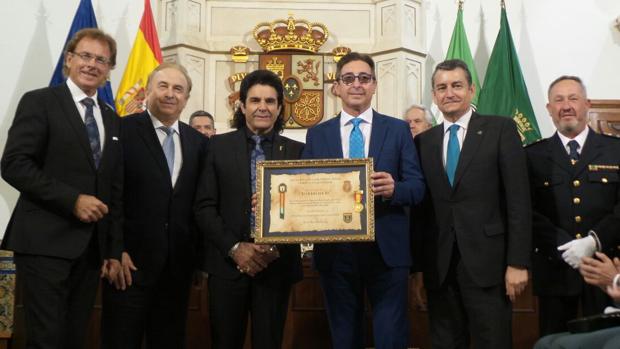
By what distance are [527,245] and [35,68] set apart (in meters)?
6.05

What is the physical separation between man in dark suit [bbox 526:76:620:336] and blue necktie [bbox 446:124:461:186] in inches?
21.7

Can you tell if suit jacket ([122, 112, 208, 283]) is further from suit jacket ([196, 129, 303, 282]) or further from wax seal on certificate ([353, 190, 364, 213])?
wax seal on certificate ([353, 190, 364, 213])

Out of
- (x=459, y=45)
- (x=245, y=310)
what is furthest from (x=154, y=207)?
(x=459, y=45)

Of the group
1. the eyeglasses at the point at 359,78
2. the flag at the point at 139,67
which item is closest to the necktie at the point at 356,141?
the eyeglasses at the point at 359,78

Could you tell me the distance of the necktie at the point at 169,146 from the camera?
3.20m

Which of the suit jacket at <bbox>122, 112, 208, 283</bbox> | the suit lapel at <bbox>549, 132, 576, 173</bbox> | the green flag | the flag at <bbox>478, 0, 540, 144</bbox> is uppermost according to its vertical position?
the green flag

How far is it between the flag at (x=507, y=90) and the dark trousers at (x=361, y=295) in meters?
4.31

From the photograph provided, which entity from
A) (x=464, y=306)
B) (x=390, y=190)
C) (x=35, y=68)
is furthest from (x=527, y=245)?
(x=35, y=68)

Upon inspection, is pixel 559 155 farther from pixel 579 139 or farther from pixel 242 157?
pixel 242 157

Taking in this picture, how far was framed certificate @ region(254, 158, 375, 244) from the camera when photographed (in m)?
2.72

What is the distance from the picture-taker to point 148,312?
313 cm

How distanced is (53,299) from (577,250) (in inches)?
89.5

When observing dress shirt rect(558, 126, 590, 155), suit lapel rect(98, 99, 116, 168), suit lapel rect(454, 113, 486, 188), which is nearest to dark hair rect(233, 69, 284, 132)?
suit lapel rect(98, 99, 116, 168)

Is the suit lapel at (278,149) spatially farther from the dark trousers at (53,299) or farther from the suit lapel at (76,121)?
the dark trousers at (53,299)
